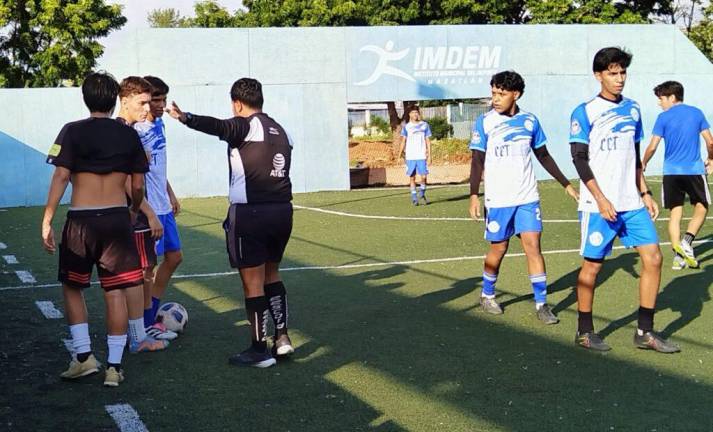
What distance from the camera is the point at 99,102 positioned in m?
5.99

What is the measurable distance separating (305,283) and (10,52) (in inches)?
1175

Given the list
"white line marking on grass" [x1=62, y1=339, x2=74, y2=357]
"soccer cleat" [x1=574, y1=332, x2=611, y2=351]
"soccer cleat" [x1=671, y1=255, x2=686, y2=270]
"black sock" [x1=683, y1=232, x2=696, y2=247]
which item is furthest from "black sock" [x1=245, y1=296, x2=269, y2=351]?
"black sock" [x1=683, y1=232, x2=696, y2=247]

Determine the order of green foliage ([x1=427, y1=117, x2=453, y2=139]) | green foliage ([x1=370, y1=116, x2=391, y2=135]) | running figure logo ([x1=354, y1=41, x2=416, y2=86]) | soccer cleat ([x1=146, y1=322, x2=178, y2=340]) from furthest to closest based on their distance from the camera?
1. green foliage ([x1=370, y1=116, x2=391, y2=135])
2. green foliage ([x1=427, y1=117, x2=453, y2=139])
3. running figure logo ([x1=354, y1=41, x2=416, y2=86])
4. soccer cleat ([x1=146, y1=322, x2=178, y2=340])

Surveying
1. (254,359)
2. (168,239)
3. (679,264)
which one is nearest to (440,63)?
(679,264)

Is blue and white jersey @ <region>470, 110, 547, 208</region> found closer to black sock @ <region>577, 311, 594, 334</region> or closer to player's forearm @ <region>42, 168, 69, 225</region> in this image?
black sock @ <region>577, 311, 594, 334</region>

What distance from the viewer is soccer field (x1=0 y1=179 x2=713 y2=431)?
5258mm

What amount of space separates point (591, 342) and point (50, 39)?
33.4 m

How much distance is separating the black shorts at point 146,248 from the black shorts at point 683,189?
651 centimetres

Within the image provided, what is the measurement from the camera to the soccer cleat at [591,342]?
22.2 ft

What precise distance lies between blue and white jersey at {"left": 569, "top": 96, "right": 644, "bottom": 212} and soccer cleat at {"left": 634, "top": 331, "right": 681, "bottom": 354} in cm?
94

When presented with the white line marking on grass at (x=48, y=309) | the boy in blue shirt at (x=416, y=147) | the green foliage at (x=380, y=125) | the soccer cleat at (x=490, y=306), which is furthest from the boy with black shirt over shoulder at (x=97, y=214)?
the green foliage at (x=380, y=125)

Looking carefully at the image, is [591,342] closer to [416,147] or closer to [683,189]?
[683,189]

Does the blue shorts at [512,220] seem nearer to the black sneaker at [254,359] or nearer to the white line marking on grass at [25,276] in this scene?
the black sneaker at [254,359]

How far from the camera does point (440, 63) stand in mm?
25953
